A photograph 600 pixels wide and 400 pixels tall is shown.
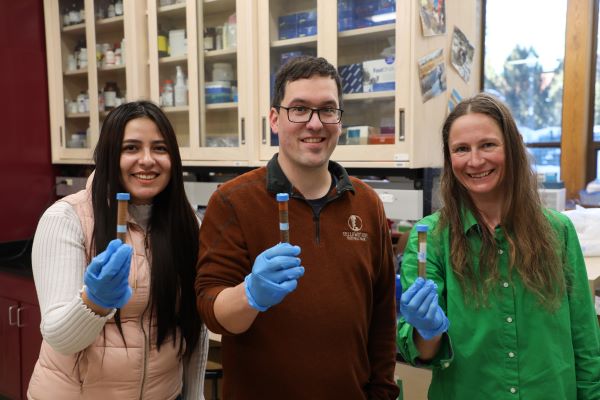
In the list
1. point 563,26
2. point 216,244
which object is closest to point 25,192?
point 216,244

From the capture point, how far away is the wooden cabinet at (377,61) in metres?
1.97

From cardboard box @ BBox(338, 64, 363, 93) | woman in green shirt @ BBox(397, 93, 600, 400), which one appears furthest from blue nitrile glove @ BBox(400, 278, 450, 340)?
cardboard box @ BBox(338, 64, 363, 93)

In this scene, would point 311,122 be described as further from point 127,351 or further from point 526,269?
point 127,351

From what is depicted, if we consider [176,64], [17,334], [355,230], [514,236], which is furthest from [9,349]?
[514,236]

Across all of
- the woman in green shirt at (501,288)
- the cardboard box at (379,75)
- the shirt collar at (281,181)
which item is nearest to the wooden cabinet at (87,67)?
the cardboard box at (379,75)

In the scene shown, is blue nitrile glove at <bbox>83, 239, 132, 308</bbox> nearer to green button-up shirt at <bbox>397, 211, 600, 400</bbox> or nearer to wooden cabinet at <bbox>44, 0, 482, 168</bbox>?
green button-up shirt at <bbox>397, 211, 600, 400</bbox>

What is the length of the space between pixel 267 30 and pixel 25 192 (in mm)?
1898

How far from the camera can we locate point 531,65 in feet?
9.07

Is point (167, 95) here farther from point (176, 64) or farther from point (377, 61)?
point (377, 61)

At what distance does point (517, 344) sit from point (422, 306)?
28 centimetres

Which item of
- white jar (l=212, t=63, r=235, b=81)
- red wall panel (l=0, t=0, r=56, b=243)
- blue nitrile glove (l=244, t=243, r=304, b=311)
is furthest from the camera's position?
red wall panel (l=0, t=0, r=56, b=243)

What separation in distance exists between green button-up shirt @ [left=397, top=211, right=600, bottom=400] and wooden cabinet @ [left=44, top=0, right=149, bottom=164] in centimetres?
222

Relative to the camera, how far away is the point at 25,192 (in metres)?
3.10

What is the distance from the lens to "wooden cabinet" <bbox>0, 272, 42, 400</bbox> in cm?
260
